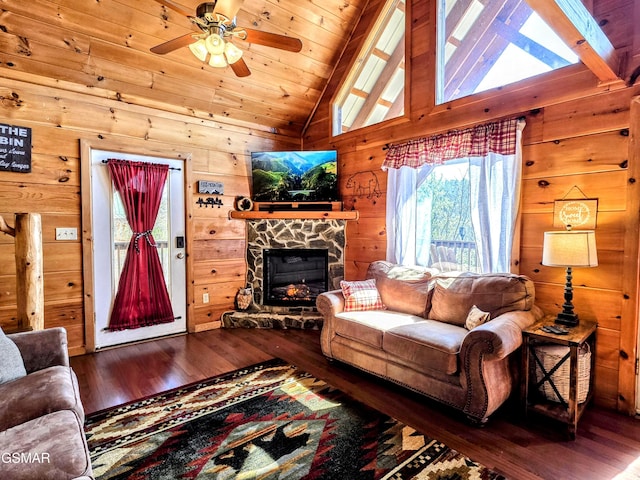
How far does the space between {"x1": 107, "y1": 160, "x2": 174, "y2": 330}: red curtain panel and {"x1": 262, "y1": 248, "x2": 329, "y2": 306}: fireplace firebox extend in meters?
1.32

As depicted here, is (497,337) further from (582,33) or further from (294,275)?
(294,275)

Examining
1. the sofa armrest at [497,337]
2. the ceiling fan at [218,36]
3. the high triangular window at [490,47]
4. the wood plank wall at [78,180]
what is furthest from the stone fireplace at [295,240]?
the sofa armrest at [497,337]

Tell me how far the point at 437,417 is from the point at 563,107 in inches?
99.0

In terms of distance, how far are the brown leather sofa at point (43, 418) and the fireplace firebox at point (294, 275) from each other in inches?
101

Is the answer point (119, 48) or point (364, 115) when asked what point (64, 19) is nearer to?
point (119, 48)

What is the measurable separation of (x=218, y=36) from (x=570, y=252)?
107 inches

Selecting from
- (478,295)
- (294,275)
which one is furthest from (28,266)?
(478,295)

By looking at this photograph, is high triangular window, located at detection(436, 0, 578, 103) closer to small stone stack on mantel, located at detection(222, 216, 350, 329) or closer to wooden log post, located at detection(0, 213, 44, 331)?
small stone stack on mantel, located at detection(222, 216, 350, 329)

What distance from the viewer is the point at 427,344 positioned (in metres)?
2.49

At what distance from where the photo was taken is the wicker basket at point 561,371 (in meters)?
2.29

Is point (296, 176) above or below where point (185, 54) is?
below

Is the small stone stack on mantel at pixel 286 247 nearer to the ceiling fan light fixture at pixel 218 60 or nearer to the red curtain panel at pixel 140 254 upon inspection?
the red curtain panel at pixel 140 254

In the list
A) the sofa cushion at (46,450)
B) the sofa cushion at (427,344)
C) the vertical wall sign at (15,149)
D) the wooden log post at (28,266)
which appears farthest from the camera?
the vertical wall sign at (15,149)

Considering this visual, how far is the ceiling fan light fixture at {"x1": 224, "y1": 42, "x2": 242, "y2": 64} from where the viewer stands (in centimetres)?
237
